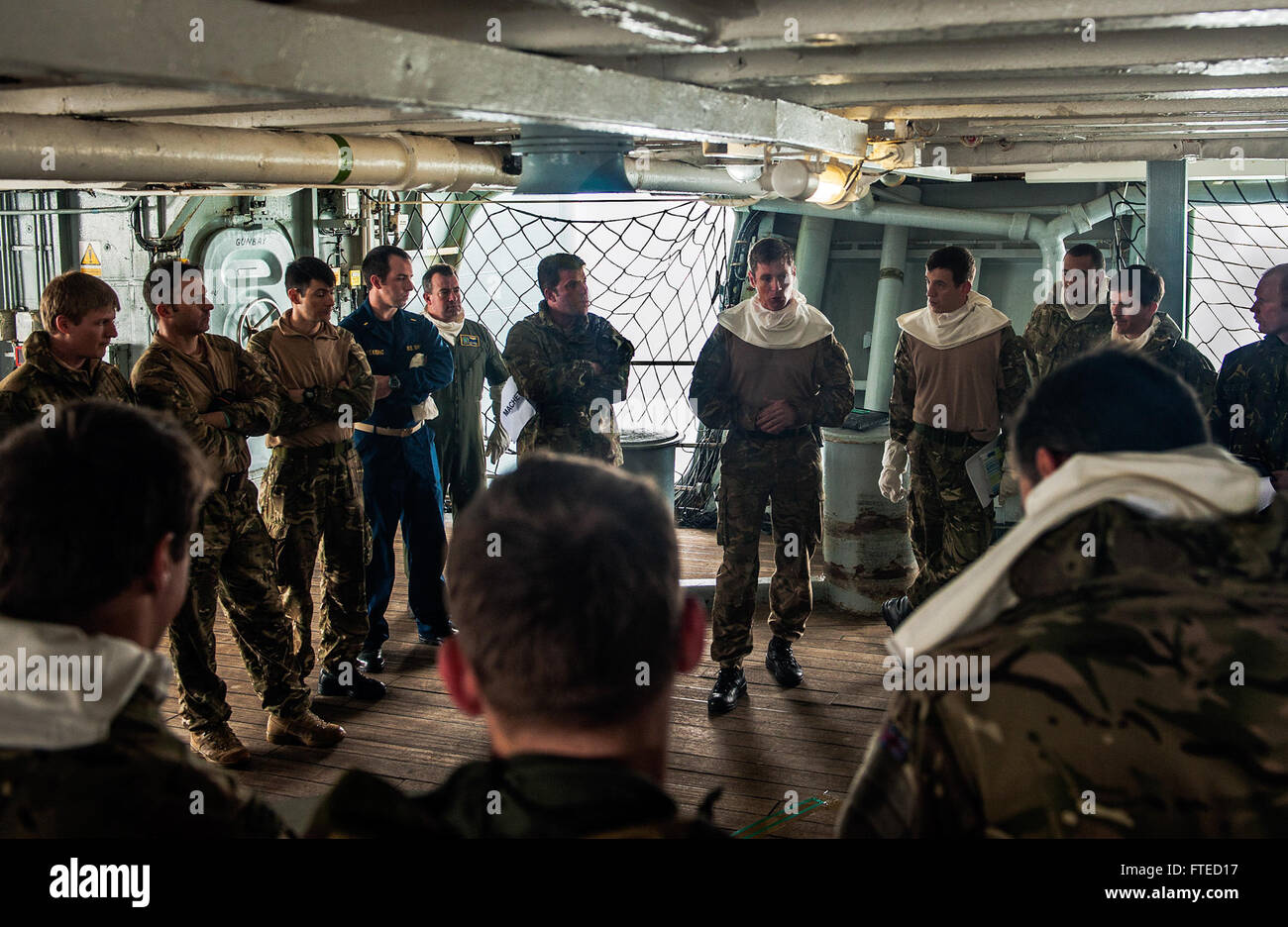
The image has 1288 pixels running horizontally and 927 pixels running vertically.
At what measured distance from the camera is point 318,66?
5.14ft

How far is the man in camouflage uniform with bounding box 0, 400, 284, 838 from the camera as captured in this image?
1315 mm

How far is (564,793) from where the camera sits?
1.06 metres

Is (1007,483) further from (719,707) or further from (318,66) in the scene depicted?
(318,66)

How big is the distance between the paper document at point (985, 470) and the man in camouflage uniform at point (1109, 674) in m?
3.15

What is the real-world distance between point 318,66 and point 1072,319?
4.69 metres

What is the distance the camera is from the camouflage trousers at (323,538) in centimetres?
436

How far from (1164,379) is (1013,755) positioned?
0.69 meters

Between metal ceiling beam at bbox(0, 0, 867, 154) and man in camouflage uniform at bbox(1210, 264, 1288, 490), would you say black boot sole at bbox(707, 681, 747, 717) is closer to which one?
man in camouflage uniform at bbox(1210, 264, 1288, 490)

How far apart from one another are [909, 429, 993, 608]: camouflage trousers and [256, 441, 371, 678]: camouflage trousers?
2431mm

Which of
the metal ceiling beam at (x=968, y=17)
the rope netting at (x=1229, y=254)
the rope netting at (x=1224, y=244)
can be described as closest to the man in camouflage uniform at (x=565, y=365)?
the metal ceiling beam at (x=968, y=17)

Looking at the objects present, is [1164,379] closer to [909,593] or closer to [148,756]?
[148,756]

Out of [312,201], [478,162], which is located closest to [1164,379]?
[478,162]

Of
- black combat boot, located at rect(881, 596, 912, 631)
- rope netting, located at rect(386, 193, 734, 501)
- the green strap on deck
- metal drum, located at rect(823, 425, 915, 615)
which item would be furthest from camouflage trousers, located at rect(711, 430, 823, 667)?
rope netting, located at rect(386, 193, 734, 501)
